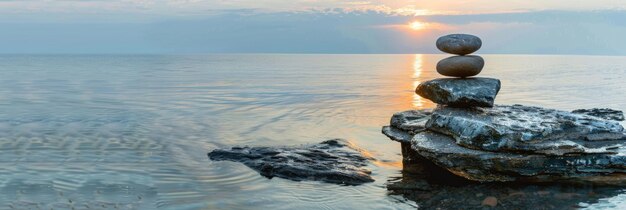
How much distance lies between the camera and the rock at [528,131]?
17109mm

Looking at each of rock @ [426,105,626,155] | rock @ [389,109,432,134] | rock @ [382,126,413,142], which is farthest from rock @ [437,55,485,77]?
rock @ [382,126,413,142]

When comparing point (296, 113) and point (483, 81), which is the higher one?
point (483, 81)

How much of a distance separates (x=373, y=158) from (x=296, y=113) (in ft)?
59.9

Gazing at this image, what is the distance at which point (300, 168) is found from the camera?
1933 centimetres

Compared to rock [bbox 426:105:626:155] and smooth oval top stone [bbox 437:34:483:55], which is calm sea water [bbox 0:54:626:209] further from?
smooth oval top stone [bbox 437:34:483:55]

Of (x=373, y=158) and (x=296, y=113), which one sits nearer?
(x=373, y=158)

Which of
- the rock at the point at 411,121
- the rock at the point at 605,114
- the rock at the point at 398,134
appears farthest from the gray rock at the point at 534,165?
the rock at the point at 605,114

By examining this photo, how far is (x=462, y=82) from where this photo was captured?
21344 millimetres

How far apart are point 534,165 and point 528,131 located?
1.06m

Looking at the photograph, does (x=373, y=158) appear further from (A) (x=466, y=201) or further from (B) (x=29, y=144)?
(B) (x=29, y=144)

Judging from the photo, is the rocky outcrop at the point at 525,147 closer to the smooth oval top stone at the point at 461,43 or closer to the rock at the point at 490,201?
the rock at the point at 490,201

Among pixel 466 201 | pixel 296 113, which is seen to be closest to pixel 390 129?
pixel 466 201

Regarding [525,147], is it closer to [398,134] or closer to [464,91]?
[464,91]

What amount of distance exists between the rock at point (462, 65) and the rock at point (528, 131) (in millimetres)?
1836
